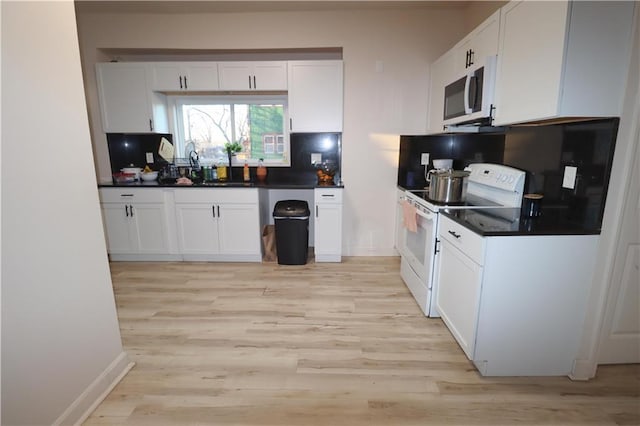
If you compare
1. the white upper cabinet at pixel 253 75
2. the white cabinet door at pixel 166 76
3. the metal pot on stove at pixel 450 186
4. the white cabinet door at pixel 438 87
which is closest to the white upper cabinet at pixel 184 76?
the white cabinet door at pixel 166 76

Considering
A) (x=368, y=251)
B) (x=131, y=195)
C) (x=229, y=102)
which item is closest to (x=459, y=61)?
(x=368, y=251)

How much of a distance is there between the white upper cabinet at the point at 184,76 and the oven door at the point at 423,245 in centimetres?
261

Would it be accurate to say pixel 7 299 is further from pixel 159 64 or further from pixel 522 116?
pixel 159 64

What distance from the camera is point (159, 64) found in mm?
3498

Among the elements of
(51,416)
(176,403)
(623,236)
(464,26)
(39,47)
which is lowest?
(176,403)

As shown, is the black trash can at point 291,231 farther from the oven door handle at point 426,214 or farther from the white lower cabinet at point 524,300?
the white lower cabinet at point 524,300

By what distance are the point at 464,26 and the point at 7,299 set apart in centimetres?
416

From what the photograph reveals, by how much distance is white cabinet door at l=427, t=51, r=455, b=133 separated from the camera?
2.99 m

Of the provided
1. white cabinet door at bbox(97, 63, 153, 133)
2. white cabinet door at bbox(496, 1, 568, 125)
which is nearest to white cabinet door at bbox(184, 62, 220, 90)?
white cabinet door at bbox(97, 63, 153, 133)

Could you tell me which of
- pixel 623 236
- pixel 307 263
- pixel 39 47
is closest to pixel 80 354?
pixel 39 47

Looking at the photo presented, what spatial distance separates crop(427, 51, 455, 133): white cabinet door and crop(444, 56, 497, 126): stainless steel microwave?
0.31 metres

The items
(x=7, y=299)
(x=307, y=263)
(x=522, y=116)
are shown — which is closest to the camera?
(x=7, y=299)

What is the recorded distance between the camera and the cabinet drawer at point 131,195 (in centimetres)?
352

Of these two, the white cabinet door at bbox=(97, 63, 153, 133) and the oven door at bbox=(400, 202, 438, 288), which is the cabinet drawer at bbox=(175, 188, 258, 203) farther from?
the oven door at bbox=(400, 202, 438, 288)
